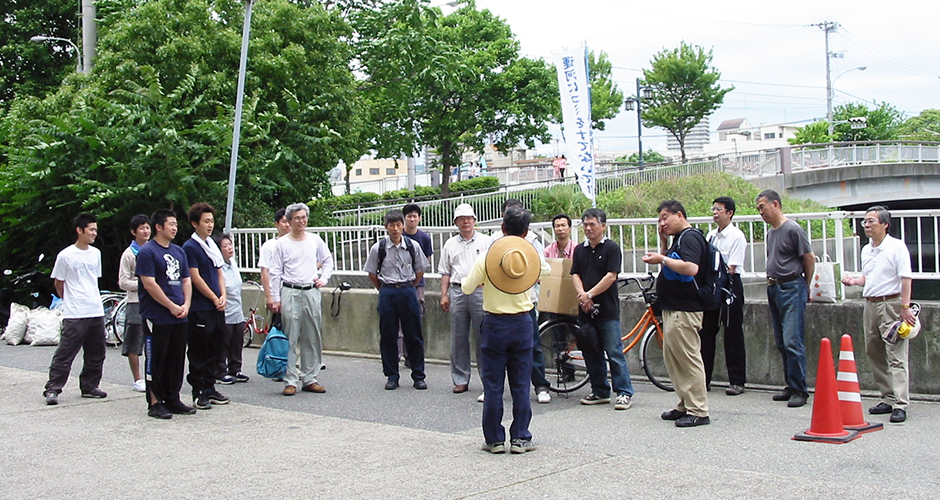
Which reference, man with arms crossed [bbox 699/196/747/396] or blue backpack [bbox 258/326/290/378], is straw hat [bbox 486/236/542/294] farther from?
blue backpack [bbox 258/326/290/378]

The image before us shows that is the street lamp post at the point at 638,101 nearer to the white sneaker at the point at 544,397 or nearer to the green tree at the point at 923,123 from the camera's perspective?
the white sneaker at the point at 544,397

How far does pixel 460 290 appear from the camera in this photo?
362 inches

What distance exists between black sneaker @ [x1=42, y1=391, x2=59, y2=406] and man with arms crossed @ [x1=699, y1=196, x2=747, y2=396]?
20.9 feet

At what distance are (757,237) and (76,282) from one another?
24.5ft

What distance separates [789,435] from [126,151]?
11.9m

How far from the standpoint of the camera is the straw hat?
660cm

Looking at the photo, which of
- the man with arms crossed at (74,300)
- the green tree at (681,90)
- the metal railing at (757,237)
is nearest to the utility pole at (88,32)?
the metal railing at (757,237)

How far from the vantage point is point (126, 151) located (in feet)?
49.4

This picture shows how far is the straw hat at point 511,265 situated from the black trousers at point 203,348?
334 cm

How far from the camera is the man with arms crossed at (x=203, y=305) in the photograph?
8.57m

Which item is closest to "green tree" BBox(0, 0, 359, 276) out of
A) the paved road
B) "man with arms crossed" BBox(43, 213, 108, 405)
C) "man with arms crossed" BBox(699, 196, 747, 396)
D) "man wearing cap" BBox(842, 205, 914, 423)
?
"man with arms crossed" BBox(43, 213, 108, 405)

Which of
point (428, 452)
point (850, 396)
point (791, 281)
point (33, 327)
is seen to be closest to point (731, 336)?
point (791, 281)

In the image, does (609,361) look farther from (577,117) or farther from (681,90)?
(681,90)

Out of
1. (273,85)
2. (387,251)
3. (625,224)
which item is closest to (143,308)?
(387,251)
